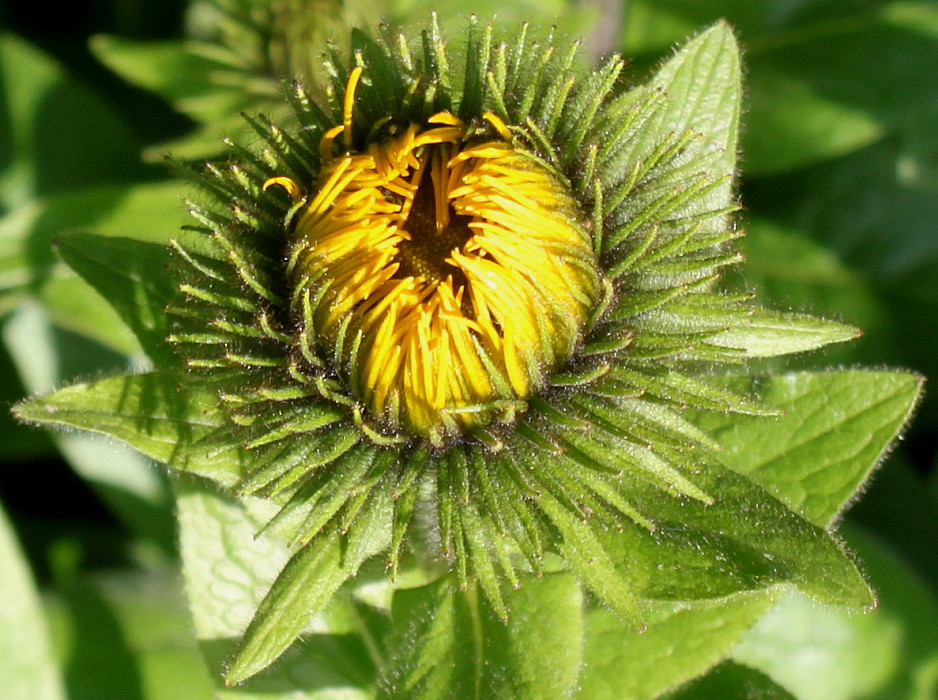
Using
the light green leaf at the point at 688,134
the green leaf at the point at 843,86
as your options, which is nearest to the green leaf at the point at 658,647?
the light green leaf at the point at 688,134

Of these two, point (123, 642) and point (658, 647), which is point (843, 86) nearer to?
point (658, 647)

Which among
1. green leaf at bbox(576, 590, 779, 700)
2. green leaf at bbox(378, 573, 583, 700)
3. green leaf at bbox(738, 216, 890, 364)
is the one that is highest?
green leaf at bbox(378, 573, 583, 700)

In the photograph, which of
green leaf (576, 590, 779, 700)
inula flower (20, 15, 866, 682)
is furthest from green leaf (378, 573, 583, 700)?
green leaf (576, 590, 779, 700)

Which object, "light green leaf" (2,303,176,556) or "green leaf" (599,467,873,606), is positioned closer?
"green leaf" (599,467,873,606)

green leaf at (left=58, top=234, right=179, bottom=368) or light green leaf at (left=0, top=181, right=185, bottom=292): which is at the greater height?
green leaf at (left=58, top=234, right=179, bottom=368)

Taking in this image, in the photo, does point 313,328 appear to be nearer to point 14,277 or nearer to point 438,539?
point 438,539

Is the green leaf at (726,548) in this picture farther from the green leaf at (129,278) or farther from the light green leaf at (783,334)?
the green leaf at (129,278)

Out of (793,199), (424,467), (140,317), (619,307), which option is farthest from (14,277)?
(793,199)

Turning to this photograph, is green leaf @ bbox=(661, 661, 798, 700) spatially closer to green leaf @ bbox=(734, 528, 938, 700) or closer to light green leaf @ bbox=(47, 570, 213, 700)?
green leaf @ bbox=(734, 528, 938, 700)

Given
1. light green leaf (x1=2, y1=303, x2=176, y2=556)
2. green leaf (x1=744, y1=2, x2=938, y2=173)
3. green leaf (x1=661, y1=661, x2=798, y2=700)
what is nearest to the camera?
green leaf (x1=661, y1=661, x2=798, y2=700)

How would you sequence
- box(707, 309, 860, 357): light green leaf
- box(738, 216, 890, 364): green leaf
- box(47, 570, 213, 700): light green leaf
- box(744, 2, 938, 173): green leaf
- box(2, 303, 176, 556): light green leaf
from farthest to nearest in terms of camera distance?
box(738, 216, 890, 364): green leaf < box(744, 2, 938, 173): green leaf < box(2, 303, 176, 556): light green leaf < box(47, 570, 213, 700): light green leaf < box(707, 309, 860, 357): light green leaf
